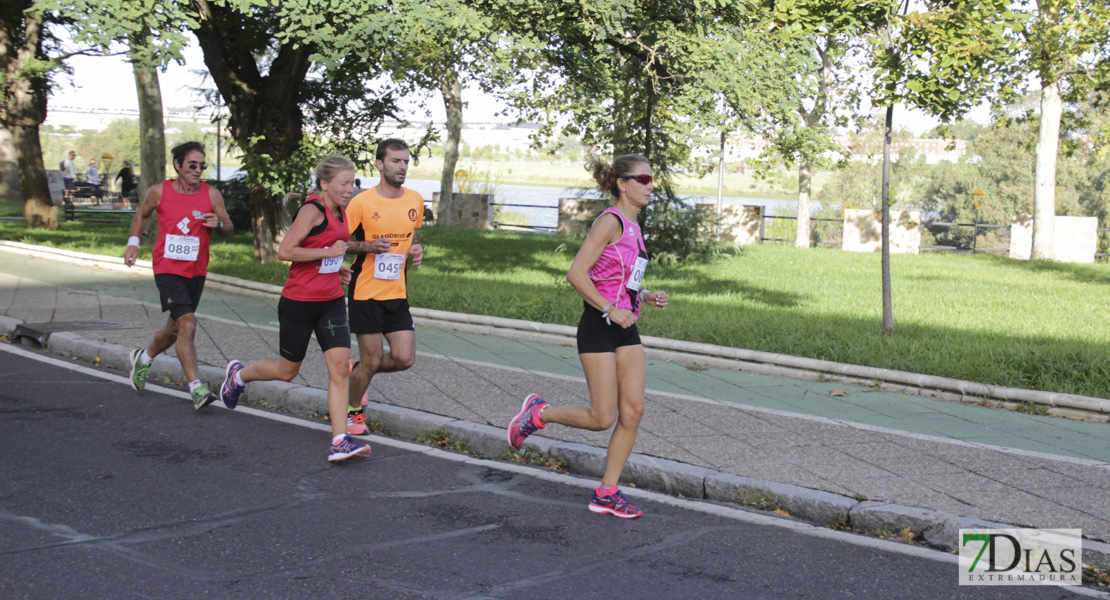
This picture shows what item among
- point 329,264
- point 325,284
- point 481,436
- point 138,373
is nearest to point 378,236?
point 329,264

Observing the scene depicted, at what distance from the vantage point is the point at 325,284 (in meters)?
6.25

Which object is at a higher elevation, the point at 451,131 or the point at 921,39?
the point at 451,131

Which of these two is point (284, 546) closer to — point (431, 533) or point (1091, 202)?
point (431, 533)

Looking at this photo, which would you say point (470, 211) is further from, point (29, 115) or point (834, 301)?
point (834, 301)

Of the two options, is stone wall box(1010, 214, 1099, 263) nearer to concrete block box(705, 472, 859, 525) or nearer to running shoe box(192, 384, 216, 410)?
concrete block box(705, 472, 859, 525)

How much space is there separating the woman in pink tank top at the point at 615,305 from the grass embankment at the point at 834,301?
14.9 feet

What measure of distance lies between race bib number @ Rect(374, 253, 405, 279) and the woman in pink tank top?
5.21 feet

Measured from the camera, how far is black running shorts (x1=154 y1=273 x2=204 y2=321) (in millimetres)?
7223

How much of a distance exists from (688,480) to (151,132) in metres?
19.6

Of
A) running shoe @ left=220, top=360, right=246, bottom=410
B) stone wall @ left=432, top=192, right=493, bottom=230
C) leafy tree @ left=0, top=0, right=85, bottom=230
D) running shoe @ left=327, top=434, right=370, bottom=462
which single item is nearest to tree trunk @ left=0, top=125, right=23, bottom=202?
leafy tree @ left=0, top=0, right=85, bottom=230

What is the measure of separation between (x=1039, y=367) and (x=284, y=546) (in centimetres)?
695

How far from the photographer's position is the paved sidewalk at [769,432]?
5.20 metres

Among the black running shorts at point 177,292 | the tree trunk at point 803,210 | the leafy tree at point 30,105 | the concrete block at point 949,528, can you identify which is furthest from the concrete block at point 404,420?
the tree trunk at point 803,210

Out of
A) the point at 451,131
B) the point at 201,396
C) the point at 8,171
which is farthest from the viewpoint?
the point at 451,131
